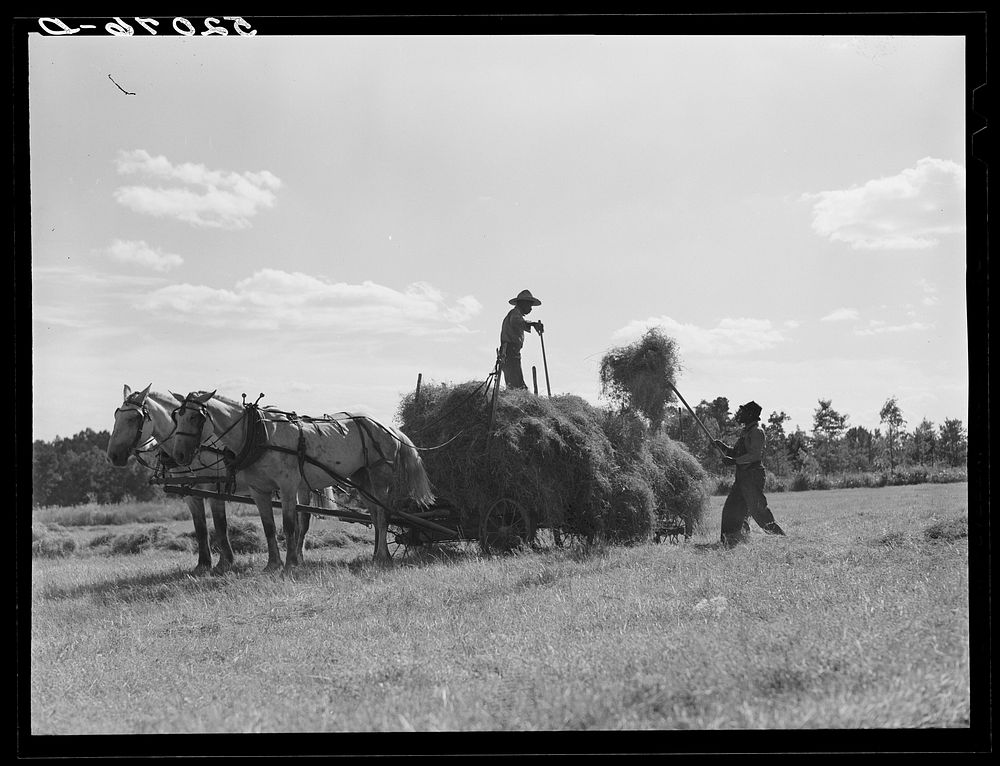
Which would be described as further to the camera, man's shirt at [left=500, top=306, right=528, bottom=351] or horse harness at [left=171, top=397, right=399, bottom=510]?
man's shirt at [left=500, top=306, right=528, bottom=351]

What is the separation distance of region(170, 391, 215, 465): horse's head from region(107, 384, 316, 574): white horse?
0.09m

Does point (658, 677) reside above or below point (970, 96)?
below

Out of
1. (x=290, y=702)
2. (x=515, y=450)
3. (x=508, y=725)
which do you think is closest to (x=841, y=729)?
(x=508, y=725)

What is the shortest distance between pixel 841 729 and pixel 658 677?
980 millimetres

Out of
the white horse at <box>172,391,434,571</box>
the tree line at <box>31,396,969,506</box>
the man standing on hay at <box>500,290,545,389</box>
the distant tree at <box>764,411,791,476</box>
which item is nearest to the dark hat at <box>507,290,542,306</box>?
the man standing on hay at <box>500,290,545,389</box>

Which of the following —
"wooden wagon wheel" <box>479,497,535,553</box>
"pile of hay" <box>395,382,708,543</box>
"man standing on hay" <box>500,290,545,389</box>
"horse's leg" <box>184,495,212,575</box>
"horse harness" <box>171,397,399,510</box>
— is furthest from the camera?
"man standing on hay" <box>500,290,545,389</box>

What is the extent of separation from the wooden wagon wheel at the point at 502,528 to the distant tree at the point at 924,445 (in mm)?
31176

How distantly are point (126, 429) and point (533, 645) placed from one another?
5.27 meters

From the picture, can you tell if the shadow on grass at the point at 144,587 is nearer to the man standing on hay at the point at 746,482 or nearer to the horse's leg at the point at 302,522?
the horse's leg at the point at 302,522

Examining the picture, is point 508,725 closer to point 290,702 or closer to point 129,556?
point 290,702

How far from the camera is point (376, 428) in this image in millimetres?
10320

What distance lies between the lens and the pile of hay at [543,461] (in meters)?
9.41

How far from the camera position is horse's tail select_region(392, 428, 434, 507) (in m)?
9.68

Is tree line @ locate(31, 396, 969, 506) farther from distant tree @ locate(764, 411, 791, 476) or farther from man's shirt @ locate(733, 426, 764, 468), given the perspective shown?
man's shirt @ locate(733, 426, 764, 468)
